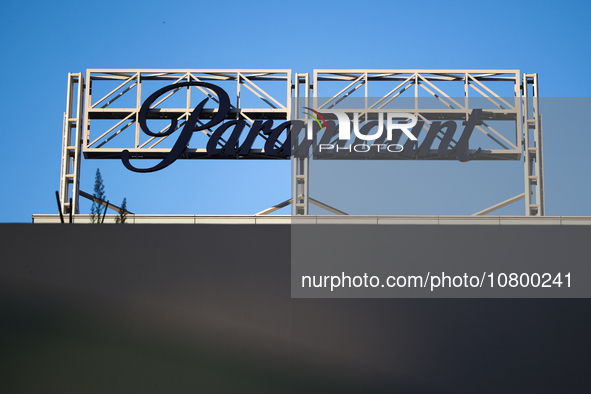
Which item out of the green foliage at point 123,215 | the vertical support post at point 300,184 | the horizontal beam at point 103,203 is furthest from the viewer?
the vertical support post at point 300,184

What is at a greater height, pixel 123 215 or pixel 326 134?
pixel 326 134

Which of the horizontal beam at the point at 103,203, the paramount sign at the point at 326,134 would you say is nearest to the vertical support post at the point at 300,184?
the paramount sign at the point at 326,134

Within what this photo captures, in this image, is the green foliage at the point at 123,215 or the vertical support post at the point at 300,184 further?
the vertical support post at the point at 300,184

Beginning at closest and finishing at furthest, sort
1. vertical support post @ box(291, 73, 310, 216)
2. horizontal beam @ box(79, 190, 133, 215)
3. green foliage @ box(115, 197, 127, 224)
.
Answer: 1. green foliage @ box(115, 197, 127, 224)
2. horizontal beam @ box(79, 190, 133, 215)
3. vertical support post @ box(291, 73, 310, 216)

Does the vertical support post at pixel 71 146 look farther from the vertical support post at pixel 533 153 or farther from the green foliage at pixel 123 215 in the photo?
Result: the vertical support post at pixel 533 153

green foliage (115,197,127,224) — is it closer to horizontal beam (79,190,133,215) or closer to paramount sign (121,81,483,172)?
horizontal beam (79,190,133,215)

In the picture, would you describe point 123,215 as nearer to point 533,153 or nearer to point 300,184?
point 300,184

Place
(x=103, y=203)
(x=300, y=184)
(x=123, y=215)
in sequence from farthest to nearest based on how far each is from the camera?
(x=300, y=184) < (x=103, y=203) < (x=123, y=215)

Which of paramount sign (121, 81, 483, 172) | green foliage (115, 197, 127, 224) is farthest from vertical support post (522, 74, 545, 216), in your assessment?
green foliage (115, 197, 127, 224)

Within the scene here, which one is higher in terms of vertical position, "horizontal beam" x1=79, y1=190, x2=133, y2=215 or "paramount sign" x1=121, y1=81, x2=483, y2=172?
"paramount sign" x1=121, y1=81, x2=483, y2=172

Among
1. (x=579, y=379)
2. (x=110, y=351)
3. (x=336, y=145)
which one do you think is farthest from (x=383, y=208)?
(x=110, y=351)

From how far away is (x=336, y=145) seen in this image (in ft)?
35.2

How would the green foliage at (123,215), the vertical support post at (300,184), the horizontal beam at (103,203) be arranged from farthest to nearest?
the vertical support post at (300,184) → the horizontal beam at (103,203) → the green foliage at (123,215)

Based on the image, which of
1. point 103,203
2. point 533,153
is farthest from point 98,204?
point 533,153
